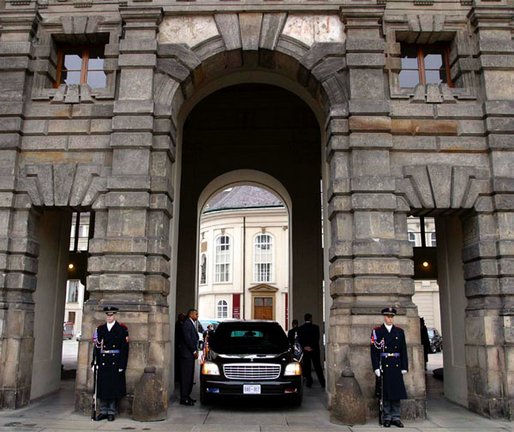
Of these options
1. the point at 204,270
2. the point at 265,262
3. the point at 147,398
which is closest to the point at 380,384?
the point at 147,398

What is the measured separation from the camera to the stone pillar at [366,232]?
33.2 ft

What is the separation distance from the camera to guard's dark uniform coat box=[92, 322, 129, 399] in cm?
955

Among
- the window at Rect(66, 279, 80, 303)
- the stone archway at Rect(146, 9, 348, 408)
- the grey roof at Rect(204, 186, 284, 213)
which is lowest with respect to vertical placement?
the window at Rect(66, 279, 80, 303)

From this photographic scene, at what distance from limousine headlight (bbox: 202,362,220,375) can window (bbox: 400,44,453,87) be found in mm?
7832

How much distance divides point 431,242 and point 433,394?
90.7 feet

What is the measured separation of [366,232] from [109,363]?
18.6ft

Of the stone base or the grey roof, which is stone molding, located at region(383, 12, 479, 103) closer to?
the stone base

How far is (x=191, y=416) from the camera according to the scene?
33.3 ft

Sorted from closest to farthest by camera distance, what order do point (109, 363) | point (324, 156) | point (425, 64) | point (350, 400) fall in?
point (350, 400)
point (109, 363)
point (425, 64)
point (324, 156)

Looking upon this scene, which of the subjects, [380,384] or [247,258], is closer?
[380,384]

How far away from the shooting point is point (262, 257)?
47375mm

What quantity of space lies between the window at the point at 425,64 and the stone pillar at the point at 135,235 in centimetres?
603

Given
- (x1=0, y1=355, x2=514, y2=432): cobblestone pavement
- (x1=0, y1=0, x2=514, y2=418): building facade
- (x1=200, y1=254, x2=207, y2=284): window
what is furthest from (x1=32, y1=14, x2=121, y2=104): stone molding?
(x1=200, y1=254, x2=207, y2=284): window

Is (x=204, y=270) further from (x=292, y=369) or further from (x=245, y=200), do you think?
(x=292, y=369)
